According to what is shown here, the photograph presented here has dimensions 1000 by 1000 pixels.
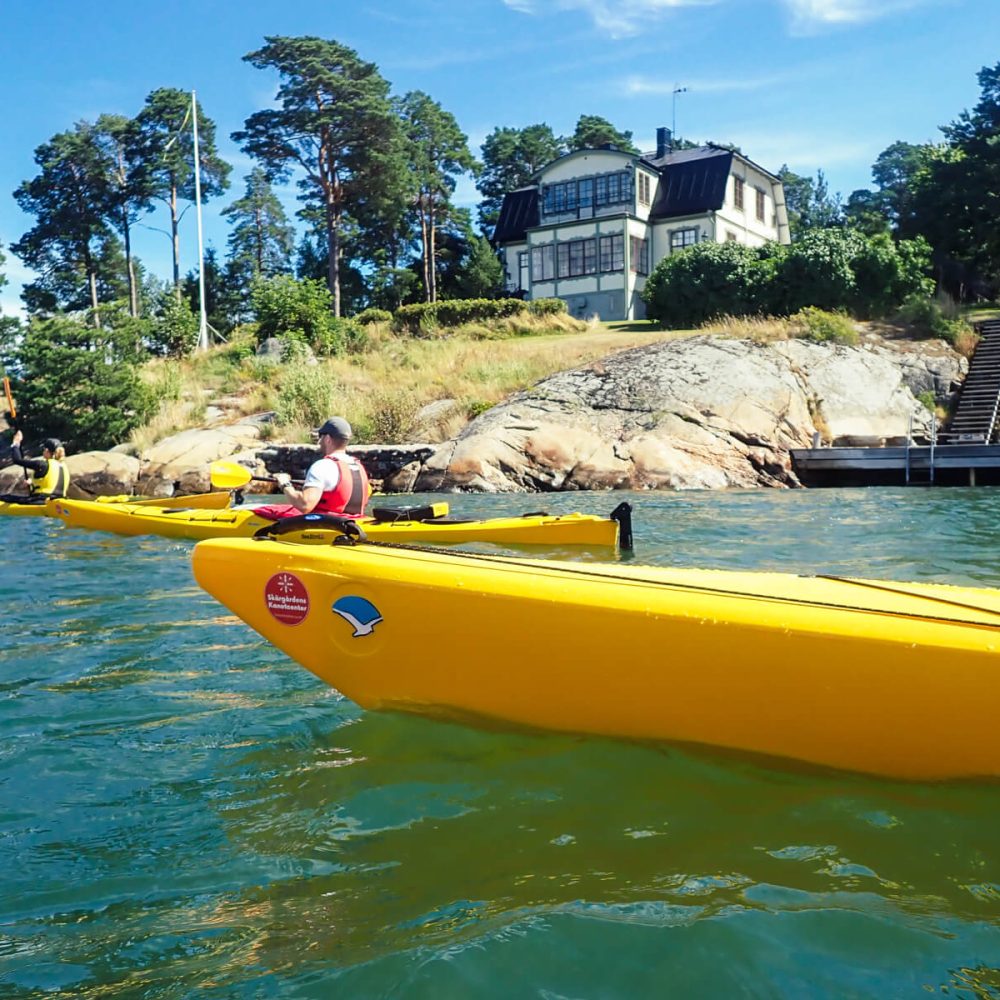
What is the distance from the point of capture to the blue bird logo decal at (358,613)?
3.71 m

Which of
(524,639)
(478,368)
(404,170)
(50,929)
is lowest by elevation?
(50,929)

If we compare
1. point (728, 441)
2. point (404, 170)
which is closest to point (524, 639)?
point (728, 441)

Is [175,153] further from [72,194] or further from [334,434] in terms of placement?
[334,434]

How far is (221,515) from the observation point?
399 inches

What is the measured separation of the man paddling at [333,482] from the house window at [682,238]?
30087mm

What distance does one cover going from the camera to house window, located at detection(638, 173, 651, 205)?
113 feet

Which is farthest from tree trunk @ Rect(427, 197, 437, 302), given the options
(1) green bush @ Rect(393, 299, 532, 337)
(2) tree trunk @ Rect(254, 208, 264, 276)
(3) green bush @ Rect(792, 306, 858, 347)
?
(3) green bush @ Rect(792, 306, 858, 347)

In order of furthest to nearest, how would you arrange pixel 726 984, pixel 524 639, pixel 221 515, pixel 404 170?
pixel 404 170 → pixel 221 515 → pixel 524 639 → pixel 726 984

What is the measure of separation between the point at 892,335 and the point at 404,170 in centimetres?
2095

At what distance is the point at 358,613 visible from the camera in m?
3.74

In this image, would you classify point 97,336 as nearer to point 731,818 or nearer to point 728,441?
point 728,441

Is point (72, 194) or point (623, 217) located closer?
point (623, 217)

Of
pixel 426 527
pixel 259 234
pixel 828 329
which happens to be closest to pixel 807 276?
pixel 828 329

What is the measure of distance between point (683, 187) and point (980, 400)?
1831 cm
